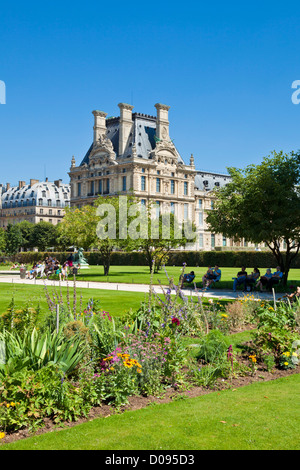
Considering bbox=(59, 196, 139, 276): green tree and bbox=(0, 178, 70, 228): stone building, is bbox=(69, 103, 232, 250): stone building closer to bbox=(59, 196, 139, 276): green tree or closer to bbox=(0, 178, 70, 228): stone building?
bbox=(0, 178, 70, 228): stone building


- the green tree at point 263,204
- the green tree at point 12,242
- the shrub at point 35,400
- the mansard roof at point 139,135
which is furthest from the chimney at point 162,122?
the shrub at point 35,400

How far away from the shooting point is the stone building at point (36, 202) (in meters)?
128

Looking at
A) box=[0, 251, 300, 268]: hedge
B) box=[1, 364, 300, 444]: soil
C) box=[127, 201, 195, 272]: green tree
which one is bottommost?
box=[1, 364, 300, 444]: soil

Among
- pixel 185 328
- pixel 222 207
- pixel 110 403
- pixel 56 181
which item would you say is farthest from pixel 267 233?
pixel 56 181

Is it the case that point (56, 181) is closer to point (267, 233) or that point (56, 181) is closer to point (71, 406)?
point (267, 233)

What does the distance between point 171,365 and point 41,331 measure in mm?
2466

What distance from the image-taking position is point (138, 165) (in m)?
86.4

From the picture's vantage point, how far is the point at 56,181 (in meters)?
135

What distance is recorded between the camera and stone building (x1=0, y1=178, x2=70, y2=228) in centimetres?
12775

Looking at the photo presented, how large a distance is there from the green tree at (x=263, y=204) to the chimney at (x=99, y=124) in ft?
237

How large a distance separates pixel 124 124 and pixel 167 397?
85314mm

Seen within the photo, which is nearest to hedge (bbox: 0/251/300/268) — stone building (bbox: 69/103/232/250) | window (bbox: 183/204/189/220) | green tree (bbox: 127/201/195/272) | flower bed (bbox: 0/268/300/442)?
green tree (bbox: 127/201/195/272)

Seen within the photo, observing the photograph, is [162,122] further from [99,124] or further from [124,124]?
[99,124]

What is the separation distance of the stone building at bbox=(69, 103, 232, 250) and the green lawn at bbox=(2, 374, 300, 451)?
79715 mm
